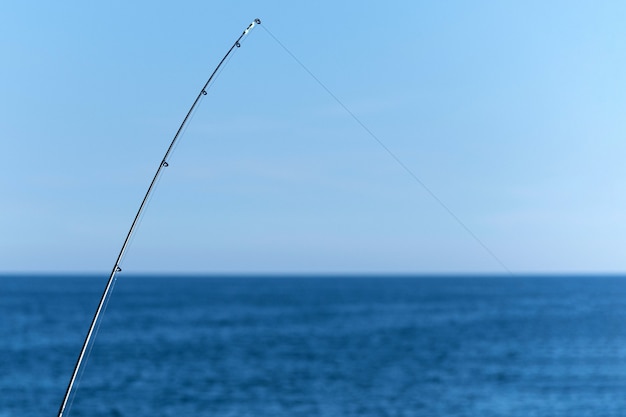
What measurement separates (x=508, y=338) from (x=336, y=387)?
88.3 feet

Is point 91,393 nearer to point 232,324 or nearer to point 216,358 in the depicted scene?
point 216,358

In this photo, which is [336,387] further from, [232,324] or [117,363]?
[232,324]

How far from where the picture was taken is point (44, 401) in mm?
31672

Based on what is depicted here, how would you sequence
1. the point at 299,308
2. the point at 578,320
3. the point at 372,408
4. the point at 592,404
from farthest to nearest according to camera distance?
the point at 299,308
the point at 578,320
the point at 592,404
the point at 372,408

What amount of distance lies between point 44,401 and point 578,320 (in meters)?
56.6

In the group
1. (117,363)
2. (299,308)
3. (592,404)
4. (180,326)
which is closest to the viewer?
(592,404)

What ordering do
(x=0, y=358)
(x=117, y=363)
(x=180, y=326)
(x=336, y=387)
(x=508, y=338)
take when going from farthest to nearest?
1. (x=180, y=326)
2. (x=508, y=338)
3. (x=0, y=358)
4. (x=117, y=363)
5. (x=336, y=387)

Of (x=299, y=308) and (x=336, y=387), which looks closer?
(x=336, y=387)

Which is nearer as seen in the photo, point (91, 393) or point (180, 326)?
point (91, 393)

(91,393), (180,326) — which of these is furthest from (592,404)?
(180,326)

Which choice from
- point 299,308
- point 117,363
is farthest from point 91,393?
point 299,308

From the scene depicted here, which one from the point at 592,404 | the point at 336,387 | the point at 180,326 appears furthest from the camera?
the point at 180,326

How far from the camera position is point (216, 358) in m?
44.8

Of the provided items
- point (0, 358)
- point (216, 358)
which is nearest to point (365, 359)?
point (216, 358)
